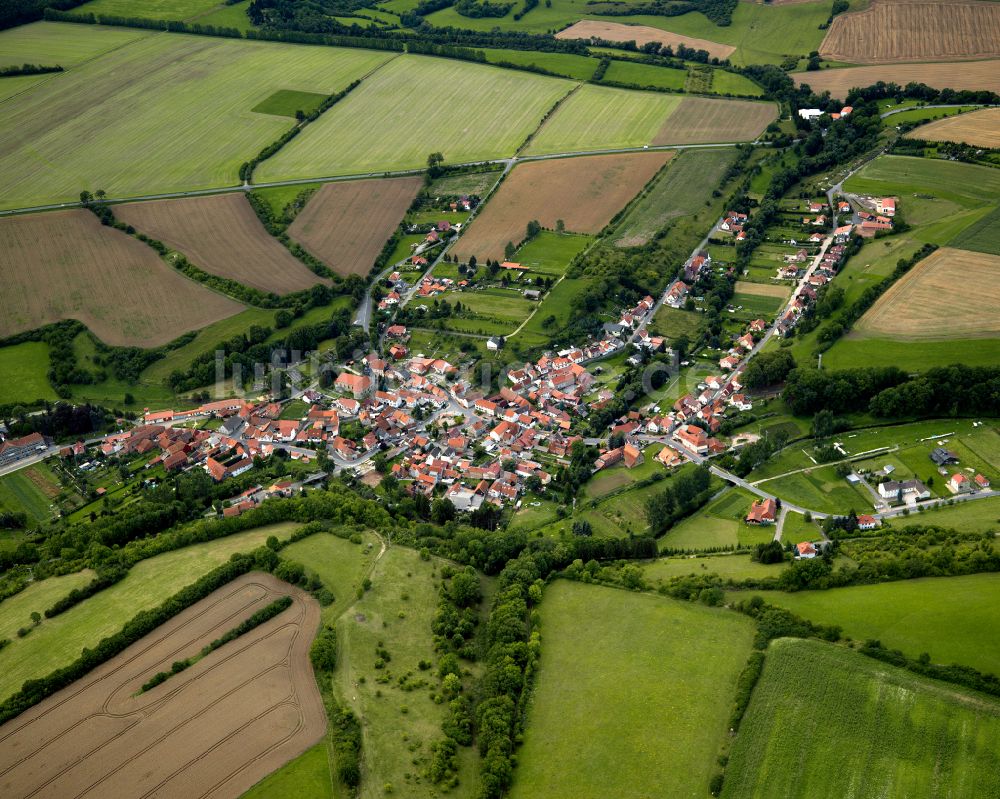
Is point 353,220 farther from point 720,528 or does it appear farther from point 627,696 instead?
point 627,696

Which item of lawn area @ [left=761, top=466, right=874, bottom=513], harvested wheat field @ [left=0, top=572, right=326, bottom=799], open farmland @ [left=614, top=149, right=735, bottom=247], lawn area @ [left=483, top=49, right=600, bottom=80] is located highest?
lawn area @ [left=483, top=49, right=600, bottom=80]

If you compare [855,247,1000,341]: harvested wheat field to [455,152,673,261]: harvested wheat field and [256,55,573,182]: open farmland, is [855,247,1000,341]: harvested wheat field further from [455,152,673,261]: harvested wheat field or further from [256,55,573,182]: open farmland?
[256,55,573,182]: open farmland

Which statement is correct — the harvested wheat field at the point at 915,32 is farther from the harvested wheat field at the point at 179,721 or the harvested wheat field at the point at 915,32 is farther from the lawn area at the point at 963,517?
the harvested wheat field at the point at 179,721

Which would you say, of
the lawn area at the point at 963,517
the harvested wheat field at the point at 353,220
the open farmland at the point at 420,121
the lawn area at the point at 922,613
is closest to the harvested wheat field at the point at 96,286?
the harvested wheat field at the point at 353,220

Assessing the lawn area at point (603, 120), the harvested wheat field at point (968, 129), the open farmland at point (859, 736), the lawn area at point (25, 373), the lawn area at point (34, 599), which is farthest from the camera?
the lawn area at point (603, 120)

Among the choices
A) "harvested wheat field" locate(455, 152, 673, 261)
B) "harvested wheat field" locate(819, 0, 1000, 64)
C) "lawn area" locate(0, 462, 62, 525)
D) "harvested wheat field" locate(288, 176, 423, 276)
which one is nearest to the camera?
"lawn area" locate(0, 462, 62, 525)

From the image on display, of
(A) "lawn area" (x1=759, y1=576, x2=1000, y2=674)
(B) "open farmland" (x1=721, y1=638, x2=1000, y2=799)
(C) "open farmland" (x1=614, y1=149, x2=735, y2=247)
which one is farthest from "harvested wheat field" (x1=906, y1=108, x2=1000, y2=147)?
(B) "open farmland" (x1=721, y1=638, x2=1000, y2=799)

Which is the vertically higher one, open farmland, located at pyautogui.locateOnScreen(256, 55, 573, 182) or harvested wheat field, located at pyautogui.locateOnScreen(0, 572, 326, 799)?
open farmland, located at pyautogui.locateOnScreen(256, 55, 573, 182)

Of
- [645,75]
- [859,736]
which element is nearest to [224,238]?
[645,75]
